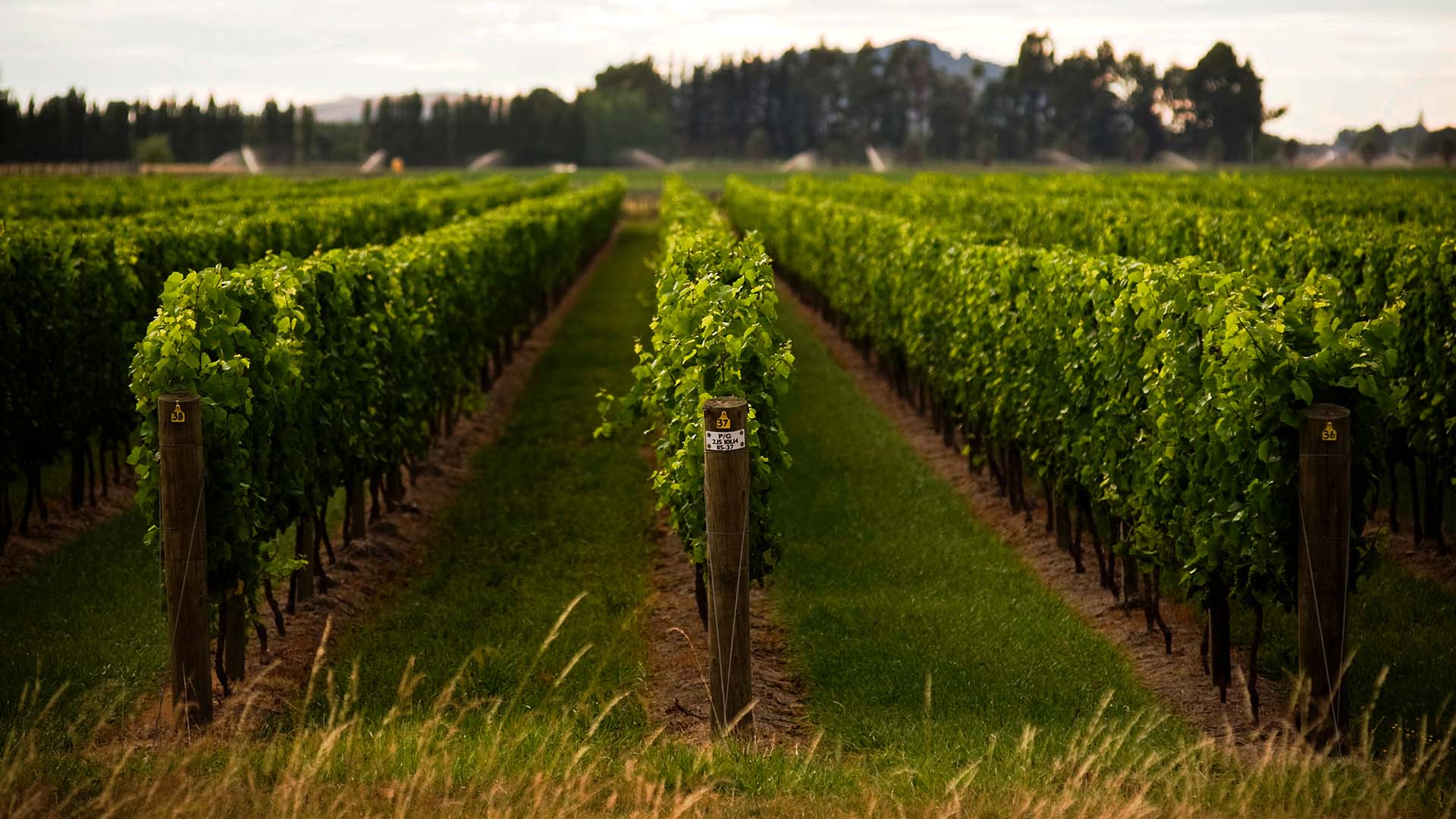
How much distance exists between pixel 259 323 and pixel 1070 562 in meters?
5.97

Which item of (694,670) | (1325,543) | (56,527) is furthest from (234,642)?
(1325,543)

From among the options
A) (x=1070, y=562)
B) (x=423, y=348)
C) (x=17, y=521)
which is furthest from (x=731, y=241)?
(x=17, y=521)

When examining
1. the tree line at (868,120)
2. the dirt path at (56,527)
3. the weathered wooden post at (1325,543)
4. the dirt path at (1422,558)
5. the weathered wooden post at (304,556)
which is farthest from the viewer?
the tree line at (868,120)

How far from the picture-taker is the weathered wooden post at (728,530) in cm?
639

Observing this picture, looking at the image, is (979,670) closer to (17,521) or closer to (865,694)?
(865,694)

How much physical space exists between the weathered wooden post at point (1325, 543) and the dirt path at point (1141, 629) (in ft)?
1.10

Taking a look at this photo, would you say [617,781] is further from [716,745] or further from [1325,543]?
[1325,543]

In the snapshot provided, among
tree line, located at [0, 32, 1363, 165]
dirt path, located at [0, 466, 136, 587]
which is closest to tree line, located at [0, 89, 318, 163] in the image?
tree line, located at [0, 32, 1363, 165]

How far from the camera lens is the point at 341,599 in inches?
370

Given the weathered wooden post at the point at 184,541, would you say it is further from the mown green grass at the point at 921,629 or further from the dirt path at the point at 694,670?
the mown green grass at the point at 921,629

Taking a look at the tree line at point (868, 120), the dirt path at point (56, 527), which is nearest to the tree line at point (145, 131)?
the tree line at point (868, 120)

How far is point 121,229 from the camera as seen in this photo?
50.0 ft

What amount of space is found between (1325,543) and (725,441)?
8.99 feet

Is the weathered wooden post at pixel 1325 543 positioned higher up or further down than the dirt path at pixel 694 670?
higher up
